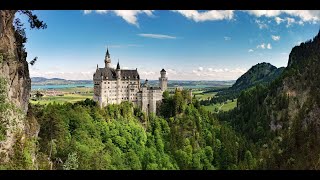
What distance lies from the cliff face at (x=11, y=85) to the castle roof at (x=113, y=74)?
20.3 meters

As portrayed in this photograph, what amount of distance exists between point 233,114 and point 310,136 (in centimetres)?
3757

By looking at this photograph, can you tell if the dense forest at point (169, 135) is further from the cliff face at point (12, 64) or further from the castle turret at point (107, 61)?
the castle turret at point (107, 61)

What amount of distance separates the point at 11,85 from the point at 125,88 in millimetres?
23197

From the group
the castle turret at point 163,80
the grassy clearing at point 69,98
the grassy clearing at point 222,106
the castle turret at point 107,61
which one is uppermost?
the castle turret at point 107,61

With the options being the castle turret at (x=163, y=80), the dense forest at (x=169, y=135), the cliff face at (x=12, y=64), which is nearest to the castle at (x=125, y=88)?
the castle turret at (x=163, y=80)

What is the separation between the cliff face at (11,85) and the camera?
8366 mm

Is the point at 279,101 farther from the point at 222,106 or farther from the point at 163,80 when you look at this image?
the point at 163,80

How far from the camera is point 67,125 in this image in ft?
82.9

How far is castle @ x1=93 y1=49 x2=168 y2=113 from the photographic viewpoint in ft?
108

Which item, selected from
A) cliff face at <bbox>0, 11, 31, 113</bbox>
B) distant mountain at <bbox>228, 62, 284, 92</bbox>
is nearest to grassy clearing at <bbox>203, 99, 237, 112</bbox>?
distant mountain at <bbox>228, 62, 284, 92</bbox>

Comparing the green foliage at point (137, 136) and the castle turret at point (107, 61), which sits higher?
the castle turret at point (107, 61)

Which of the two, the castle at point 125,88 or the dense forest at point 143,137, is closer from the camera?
the dense forest at point 143,137
